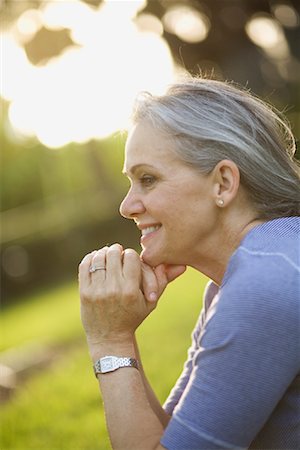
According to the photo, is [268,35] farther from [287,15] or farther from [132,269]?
[132,269]

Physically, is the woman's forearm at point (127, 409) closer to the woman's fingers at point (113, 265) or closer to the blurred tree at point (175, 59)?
the woman's fingers at point (113, 265)

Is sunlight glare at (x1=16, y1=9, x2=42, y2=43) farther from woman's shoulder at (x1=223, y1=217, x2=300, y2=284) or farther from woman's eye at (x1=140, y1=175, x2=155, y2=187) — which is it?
woman's shoulder at (x1=223, y1=217, x2=300, y2=284)

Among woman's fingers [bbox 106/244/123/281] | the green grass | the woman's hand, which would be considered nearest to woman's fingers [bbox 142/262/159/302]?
the woman's hand

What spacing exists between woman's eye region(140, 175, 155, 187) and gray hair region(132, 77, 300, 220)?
161 millimetres

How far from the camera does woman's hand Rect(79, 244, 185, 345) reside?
9.95 ft

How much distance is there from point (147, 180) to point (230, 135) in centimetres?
38

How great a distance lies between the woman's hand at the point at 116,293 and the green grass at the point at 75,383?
2.85 meters

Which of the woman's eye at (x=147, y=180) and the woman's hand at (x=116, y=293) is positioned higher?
the woman's eye at (x=147, y=180)

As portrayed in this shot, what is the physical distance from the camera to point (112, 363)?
2.93 m

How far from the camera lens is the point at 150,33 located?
2066 cm

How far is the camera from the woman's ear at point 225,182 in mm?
2947

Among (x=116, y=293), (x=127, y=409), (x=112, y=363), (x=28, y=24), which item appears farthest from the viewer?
(x=28, y=24)

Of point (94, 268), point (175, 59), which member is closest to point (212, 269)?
point (94, 268)

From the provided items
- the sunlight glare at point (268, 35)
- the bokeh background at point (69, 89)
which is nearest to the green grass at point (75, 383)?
the bokeh background at point (69, 89)
